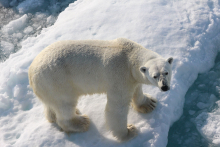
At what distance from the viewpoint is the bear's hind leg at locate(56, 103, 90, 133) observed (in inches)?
155

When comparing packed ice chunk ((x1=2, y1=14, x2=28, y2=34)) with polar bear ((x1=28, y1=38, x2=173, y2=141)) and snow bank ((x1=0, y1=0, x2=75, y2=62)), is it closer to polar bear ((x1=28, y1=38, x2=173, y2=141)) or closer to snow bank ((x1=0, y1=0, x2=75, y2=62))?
snow bank ((x1=0, y1=0, x2=75, y2=62))

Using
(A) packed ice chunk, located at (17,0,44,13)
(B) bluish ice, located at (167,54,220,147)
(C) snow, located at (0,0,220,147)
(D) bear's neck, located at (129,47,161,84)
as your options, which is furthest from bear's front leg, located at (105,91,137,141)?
(A) packed ice chunk, located at (17,0,44,13)

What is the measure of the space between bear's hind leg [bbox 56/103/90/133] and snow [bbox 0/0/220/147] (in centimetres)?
12

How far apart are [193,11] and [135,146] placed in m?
3.90

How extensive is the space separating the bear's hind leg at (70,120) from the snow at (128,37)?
0.38 ft

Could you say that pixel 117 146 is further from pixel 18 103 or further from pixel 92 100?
pixel 18 103

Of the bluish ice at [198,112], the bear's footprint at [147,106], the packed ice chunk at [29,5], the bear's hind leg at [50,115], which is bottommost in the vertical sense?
the bluish ice at [198,112]

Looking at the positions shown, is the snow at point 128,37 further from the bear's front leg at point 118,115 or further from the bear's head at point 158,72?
the bear's head at point 158,72

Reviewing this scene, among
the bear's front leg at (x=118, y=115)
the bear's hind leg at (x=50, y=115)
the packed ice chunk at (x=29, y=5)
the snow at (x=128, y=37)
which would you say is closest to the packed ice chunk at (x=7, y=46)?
the snow at (x=128, y=37)

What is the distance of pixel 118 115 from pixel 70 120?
0.84 meters

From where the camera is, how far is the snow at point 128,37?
14.2 feet

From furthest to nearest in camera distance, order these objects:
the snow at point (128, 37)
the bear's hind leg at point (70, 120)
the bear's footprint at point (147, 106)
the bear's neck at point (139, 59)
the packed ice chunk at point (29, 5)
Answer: the packed ice chunk at point (29, 5) < the bear's footprint at point (147, 106) < the snow at point (128, 37) < the bear's hind leg at point (70, 120) < the bear's neck at point (139, 59)

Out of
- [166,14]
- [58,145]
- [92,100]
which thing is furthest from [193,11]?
[58,145]

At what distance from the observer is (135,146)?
13.5ft
